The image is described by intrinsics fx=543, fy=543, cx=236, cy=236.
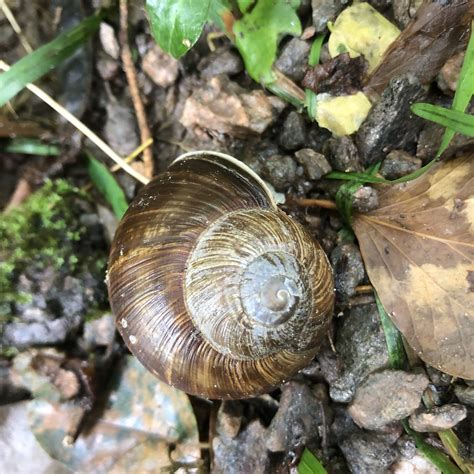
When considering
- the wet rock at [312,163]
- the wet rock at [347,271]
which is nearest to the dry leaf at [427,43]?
the wet rock at [312,163]

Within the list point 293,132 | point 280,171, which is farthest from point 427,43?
point 280,171

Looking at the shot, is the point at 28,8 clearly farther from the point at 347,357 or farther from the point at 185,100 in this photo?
the point at 347,357

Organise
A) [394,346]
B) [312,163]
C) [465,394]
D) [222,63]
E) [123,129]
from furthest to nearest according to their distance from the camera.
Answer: [123,129] < [222,63] < [312,163] < [394,346] < [465,394]

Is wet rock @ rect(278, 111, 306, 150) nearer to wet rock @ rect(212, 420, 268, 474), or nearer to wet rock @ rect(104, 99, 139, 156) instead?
wet rock @ rect(104, 99, 139, 156)

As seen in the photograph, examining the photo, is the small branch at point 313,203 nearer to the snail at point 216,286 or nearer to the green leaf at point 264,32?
the snail at point 216,286

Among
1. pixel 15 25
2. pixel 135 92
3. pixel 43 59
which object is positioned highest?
pixel 15 25

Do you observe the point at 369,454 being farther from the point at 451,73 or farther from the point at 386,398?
the point at 451,73

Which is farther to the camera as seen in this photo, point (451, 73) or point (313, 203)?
point (313, 203)
